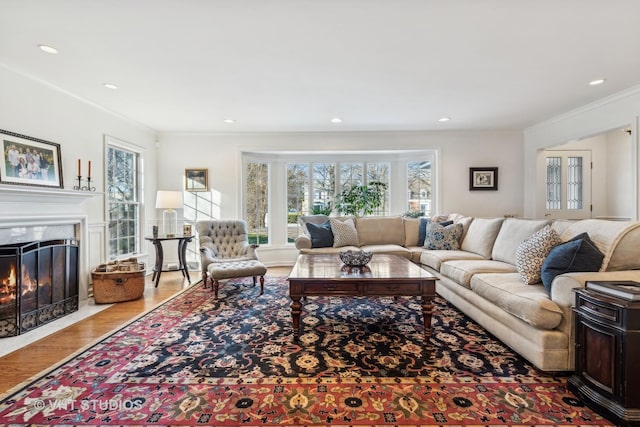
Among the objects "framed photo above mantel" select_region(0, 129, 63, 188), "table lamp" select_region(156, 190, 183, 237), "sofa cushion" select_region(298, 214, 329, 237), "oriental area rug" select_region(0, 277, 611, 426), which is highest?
"framed photo above mantel" select_region(0, 129, 63, 188)

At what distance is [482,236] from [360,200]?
92.1 inches

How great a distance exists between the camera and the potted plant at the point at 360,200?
19.0 feet

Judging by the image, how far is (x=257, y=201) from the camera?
5.89 metres

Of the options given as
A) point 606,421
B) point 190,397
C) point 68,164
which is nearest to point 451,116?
point 606,421

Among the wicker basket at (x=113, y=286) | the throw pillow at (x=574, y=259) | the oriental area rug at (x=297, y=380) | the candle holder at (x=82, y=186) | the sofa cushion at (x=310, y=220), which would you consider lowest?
the oriental area rug at (x=297, y=380)

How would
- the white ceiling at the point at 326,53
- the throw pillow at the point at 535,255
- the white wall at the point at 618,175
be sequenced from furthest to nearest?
the white wall at the point at 618,175, the throw pillow at the point at 535,255, the white ceiling at the point at 326,53

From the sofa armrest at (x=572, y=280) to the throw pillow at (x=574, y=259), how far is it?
0.10 metres

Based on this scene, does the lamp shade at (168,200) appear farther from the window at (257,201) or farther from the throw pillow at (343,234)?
the throw pillow at (343,234)

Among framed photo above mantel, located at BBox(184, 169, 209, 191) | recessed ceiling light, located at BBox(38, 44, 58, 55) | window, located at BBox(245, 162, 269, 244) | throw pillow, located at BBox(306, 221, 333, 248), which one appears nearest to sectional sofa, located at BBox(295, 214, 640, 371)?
throw pillow, located at BBox(306, 221, 333, 248)

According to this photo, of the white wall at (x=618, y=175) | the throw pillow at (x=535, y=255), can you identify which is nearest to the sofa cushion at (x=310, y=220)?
the throw pillow at (x=535, y=255)

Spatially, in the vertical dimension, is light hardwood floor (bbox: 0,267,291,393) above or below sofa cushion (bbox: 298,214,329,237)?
below

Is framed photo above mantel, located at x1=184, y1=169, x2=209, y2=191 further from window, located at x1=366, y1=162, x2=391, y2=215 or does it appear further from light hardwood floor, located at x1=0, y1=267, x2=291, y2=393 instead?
window, located at x1=366, y1=162, x2=391, y2=215

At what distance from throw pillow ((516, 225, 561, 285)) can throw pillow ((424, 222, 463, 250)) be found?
1808mm

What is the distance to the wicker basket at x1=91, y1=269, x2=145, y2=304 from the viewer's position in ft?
11.6
